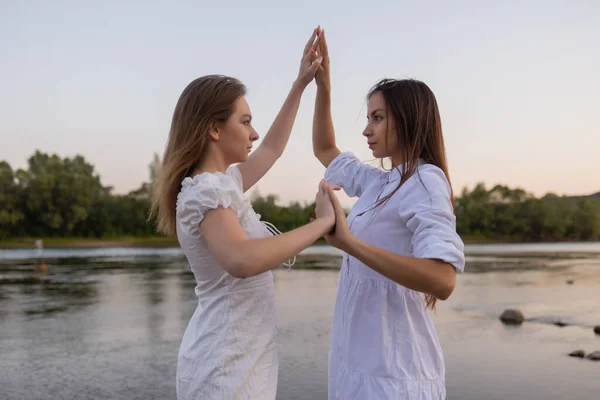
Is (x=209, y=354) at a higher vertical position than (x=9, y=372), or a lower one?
higher

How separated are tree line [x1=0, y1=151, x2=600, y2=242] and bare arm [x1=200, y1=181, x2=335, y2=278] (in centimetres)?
5542

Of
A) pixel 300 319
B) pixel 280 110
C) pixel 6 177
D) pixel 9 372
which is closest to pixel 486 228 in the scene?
pixel 6 177

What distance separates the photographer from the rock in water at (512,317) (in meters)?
15.7

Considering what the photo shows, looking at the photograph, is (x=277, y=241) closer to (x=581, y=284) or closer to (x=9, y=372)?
(x=9, y=372)

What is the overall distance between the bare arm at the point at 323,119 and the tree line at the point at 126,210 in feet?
179

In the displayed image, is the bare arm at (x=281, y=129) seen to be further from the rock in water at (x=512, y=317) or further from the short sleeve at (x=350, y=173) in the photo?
the rock in water at (x=512, y=317)

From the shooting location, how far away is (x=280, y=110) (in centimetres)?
278

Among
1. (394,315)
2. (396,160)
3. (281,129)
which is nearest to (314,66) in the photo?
(281,129)

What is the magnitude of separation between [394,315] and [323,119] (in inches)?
38.4

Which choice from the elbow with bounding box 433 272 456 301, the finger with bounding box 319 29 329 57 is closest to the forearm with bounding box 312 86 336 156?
the finger with bounding box 319 29 329 57

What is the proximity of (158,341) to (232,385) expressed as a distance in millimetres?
11526

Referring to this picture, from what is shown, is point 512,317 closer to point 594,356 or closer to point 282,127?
point 594,356

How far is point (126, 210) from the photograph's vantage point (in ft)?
219

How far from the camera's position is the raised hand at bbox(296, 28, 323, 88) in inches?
102
